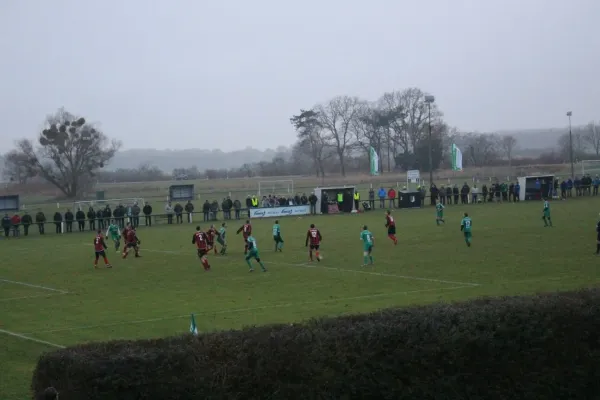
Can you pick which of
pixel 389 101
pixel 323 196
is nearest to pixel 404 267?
pixel 323 196

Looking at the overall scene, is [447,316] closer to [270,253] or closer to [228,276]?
[228,276]

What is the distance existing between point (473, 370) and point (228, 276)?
665 inches

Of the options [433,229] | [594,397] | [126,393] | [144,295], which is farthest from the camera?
[433,229]

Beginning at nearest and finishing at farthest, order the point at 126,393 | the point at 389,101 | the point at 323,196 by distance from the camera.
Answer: the point at 126,393 → the point at 323,196 → the point at 389,101

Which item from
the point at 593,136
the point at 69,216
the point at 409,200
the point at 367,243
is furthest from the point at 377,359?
the point at 593,136

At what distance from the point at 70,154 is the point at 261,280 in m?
56.7

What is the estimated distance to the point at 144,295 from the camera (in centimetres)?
2211

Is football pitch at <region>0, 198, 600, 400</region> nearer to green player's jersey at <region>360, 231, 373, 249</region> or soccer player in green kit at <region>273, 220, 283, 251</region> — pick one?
soccer player in green kit at <region>273, 220, 283, 251</region>

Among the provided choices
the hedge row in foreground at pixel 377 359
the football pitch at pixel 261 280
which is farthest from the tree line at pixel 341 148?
the hedge row in foreground at pixel 377 359

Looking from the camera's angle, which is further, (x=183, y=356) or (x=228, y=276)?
(x=228, y=276)

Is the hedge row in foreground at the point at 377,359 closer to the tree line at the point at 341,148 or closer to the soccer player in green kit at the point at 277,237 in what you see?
the soccer player in green kit at the point at 277,237

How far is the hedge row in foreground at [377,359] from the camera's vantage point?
8.02m

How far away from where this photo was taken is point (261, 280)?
2416 centimetres

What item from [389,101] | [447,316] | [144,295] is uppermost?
[389,101]
